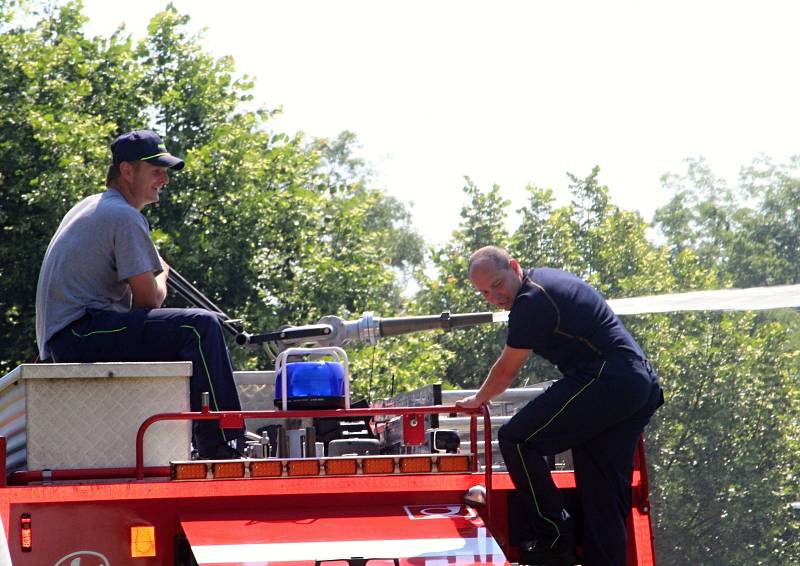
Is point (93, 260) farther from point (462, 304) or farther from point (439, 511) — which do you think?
point (462, 304)

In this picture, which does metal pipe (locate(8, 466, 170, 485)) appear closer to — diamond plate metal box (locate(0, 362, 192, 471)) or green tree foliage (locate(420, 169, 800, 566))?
diamond plate metal box (locate(0, 362, 192, 471))

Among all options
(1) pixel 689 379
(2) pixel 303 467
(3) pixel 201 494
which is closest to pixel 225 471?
(3) pixel 201 494

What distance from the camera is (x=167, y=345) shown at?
613cm

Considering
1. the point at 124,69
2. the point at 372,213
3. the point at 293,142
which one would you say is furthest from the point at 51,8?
the point at 372,213

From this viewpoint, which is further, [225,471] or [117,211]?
[117,211]

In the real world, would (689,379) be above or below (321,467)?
below

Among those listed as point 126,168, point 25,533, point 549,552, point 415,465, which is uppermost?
point 126,168

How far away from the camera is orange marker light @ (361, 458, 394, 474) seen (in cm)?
564

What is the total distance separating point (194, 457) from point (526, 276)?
67.8 inches

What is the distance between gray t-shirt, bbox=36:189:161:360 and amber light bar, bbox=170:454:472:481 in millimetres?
1087

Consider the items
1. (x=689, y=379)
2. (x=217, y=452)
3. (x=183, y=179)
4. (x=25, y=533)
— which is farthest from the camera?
(x=689, y=379)

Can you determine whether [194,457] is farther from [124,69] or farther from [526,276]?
[124,69]

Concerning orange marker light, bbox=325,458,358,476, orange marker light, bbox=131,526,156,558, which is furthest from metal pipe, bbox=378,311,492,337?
orange marker light, bbox=131,526,156,558

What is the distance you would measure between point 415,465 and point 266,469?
62 centimetres
